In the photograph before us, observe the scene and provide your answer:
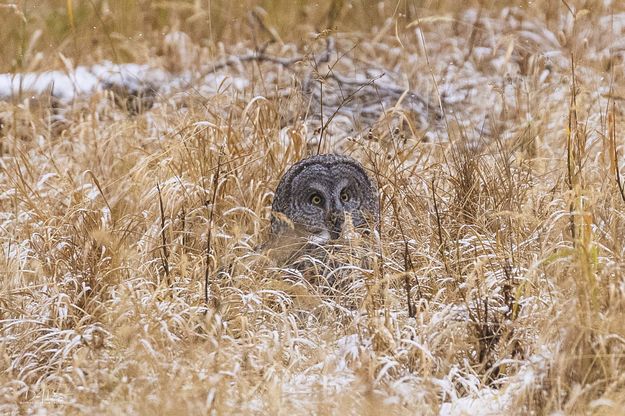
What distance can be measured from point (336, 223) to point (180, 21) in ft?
18.2

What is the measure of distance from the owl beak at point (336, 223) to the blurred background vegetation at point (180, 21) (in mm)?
4269

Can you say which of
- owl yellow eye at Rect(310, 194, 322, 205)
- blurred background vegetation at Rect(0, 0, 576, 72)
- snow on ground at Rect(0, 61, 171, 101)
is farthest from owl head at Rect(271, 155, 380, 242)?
blurred background vegetation at Rect(0, 0, 576, 72)

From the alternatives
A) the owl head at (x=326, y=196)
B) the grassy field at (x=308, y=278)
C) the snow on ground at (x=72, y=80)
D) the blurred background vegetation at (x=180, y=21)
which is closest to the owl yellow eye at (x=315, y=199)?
the owl head at (x=326, y=196)

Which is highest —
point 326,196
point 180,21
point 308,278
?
point 180,21

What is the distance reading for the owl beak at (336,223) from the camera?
4.65 meters

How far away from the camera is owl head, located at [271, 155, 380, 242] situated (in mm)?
4629

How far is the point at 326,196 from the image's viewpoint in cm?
466

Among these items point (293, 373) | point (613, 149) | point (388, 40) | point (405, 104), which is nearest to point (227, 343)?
point (293, 373)

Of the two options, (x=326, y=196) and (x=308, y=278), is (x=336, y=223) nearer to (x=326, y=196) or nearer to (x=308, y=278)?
(x=326, y=196)

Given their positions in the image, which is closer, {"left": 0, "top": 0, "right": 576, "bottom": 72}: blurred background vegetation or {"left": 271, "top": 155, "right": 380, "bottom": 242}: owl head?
{"left": 271, "top": 155, "right": 380, "bottom": 242}: owl head

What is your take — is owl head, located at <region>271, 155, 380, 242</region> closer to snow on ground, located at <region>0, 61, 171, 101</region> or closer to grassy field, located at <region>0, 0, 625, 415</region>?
grassy field, located at <region>0, 0, 625, 415</region>

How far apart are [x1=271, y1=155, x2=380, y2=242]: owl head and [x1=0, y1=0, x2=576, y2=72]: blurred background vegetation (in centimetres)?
419

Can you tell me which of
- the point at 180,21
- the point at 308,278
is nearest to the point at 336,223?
the point at 308,278

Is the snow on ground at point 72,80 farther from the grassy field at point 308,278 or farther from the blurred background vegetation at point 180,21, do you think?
the grassy field at point 308,278
